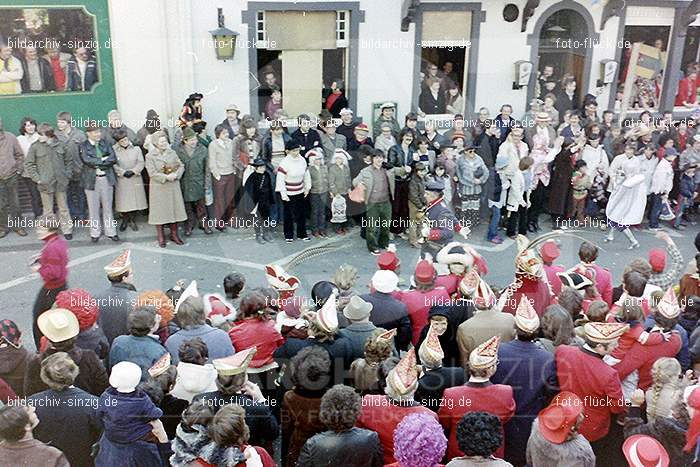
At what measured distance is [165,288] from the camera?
966cm

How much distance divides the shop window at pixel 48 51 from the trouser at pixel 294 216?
386 centimetres

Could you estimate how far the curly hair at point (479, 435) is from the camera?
4.12m

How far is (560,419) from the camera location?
4.24 meters

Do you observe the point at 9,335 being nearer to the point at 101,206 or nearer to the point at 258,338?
the point at 258,338

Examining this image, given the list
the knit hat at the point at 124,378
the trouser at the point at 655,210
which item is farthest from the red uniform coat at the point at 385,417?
the trouser at the point at 655,210

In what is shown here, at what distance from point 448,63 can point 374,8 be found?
1830mm

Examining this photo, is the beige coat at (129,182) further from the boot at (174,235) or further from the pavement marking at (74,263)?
the pavement marking at (74,263)

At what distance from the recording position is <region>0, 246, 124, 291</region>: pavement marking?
31.8ft

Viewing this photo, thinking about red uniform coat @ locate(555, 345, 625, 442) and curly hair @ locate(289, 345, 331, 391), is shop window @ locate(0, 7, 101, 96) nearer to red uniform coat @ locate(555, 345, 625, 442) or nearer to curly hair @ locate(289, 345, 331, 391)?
curly hair @ locate(289, 345, 331, 391)

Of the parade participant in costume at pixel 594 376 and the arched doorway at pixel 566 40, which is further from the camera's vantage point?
the arched doorway at pixel 566 40

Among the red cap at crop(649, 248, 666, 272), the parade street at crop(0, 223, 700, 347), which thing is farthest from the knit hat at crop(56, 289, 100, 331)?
the red cap at crop(649, 248, 666, 272)

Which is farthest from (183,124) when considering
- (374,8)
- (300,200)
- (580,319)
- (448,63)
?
(580,319)

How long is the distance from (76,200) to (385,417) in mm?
8329

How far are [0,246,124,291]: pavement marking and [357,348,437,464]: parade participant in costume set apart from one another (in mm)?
6369
